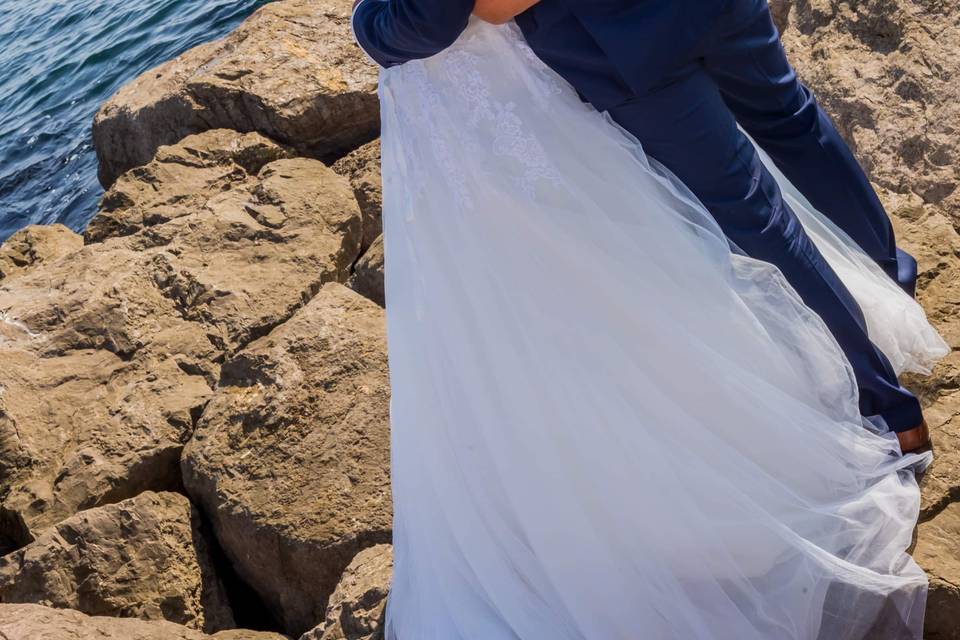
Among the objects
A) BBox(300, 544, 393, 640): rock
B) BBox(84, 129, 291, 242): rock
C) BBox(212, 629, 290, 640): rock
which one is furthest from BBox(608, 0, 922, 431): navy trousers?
BBox(84, 129, 291, 242): rock

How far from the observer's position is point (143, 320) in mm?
3949

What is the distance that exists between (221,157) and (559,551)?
338cm

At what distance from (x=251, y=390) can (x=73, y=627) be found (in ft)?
A: 3.09

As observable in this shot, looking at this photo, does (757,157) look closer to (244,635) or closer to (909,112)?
(909,112)

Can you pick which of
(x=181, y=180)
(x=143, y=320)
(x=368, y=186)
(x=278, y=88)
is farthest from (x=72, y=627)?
(x=278, y=88)

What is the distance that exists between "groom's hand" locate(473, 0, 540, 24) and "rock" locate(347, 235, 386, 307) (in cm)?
191

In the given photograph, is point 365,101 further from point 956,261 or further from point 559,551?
point 559,551

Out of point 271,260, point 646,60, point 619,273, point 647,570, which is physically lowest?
point 647,570

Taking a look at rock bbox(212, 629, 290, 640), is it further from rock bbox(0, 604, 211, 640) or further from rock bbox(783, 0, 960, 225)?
rock bbox(783, 0, 960, 225)

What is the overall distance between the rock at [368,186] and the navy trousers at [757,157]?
2411 mm

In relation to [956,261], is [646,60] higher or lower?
higher

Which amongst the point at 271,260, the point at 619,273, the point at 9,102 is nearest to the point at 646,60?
the point at 619,273

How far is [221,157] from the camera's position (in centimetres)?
511

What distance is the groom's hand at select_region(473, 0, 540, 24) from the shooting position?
81.4 inches
